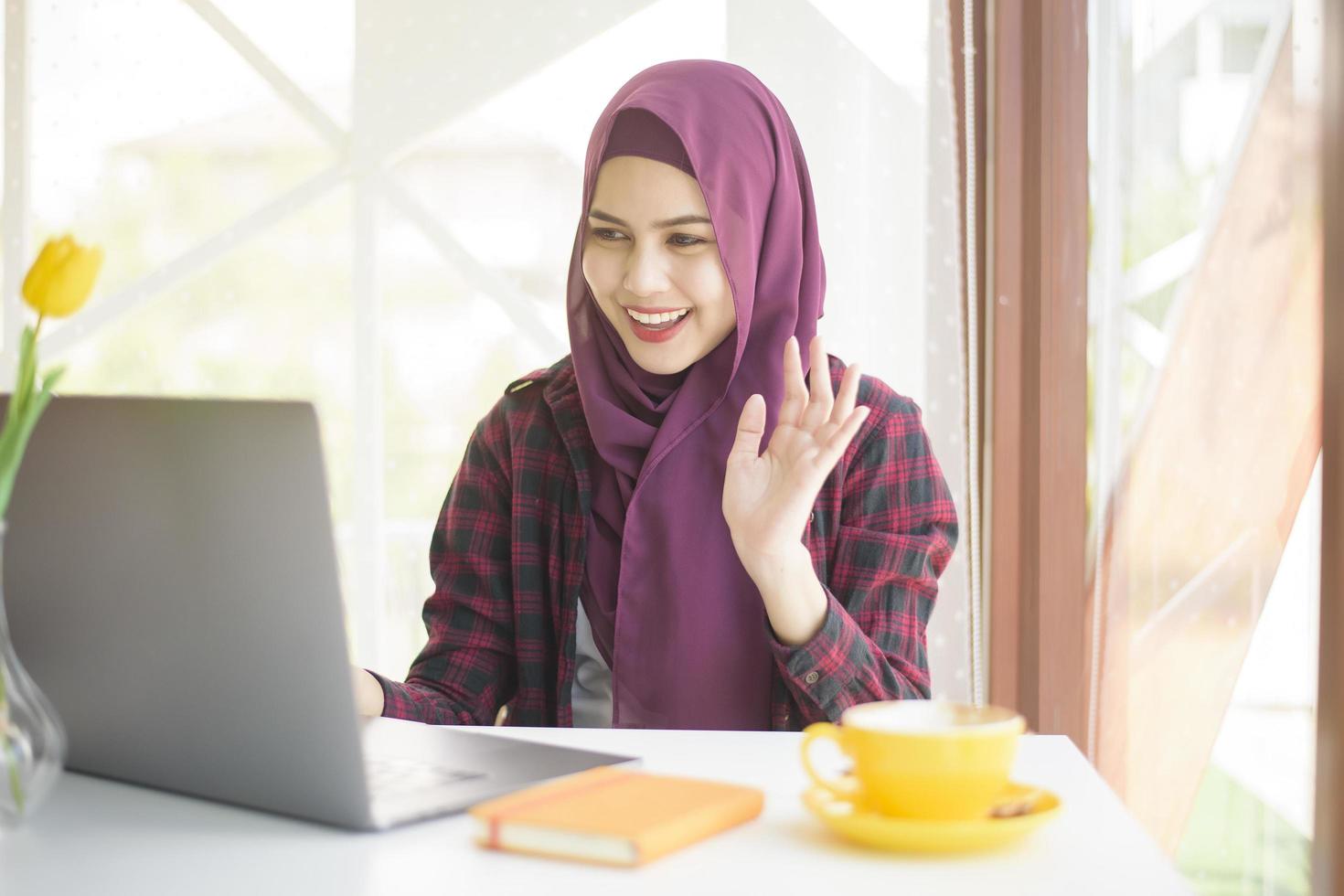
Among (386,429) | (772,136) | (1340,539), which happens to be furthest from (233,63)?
(1340,539)

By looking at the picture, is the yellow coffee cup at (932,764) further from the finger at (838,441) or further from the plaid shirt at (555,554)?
the plaid shirt at (555,554)

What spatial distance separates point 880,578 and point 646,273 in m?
0.41

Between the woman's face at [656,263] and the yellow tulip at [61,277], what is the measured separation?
86cm

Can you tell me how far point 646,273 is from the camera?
1437mm

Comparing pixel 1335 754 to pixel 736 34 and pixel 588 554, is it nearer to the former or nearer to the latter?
pixel 588 554

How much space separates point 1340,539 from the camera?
1651 mm

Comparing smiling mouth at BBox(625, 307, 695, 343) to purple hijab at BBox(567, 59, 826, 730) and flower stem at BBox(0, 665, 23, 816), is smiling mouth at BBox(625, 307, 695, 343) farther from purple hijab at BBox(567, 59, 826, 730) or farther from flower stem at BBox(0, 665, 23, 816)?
flower stem at BBox(0, 665, 23, 816)

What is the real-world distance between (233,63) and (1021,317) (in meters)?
1.59

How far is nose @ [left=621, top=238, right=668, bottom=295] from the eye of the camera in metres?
1.44

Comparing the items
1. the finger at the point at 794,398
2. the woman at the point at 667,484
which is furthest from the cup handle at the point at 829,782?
the woman at the point at 667,484

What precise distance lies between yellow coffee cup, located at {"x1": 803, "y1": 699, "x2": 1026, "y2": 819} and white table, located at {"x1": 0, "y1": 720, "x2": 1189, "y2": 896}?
0.03 metres

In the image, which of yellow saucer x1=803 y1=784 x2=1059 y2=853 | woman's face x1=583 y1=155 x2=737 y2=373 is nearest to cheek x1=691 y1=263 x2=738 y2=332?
woman's face x1=583 y1=155 x2=737 y2=373

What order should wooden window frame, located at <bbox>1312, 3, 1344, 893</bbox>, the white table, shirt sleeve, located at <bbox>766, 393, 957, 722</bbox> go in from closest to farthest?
the white table
shirt sleeve, located at <bbox>766, 393, 957, 722</bbox>
wooden window frame, located at <bbox>1312, 3, 1344, 893</bbox>

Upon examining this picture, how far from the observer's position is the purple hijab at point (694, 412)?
4.69 feet
